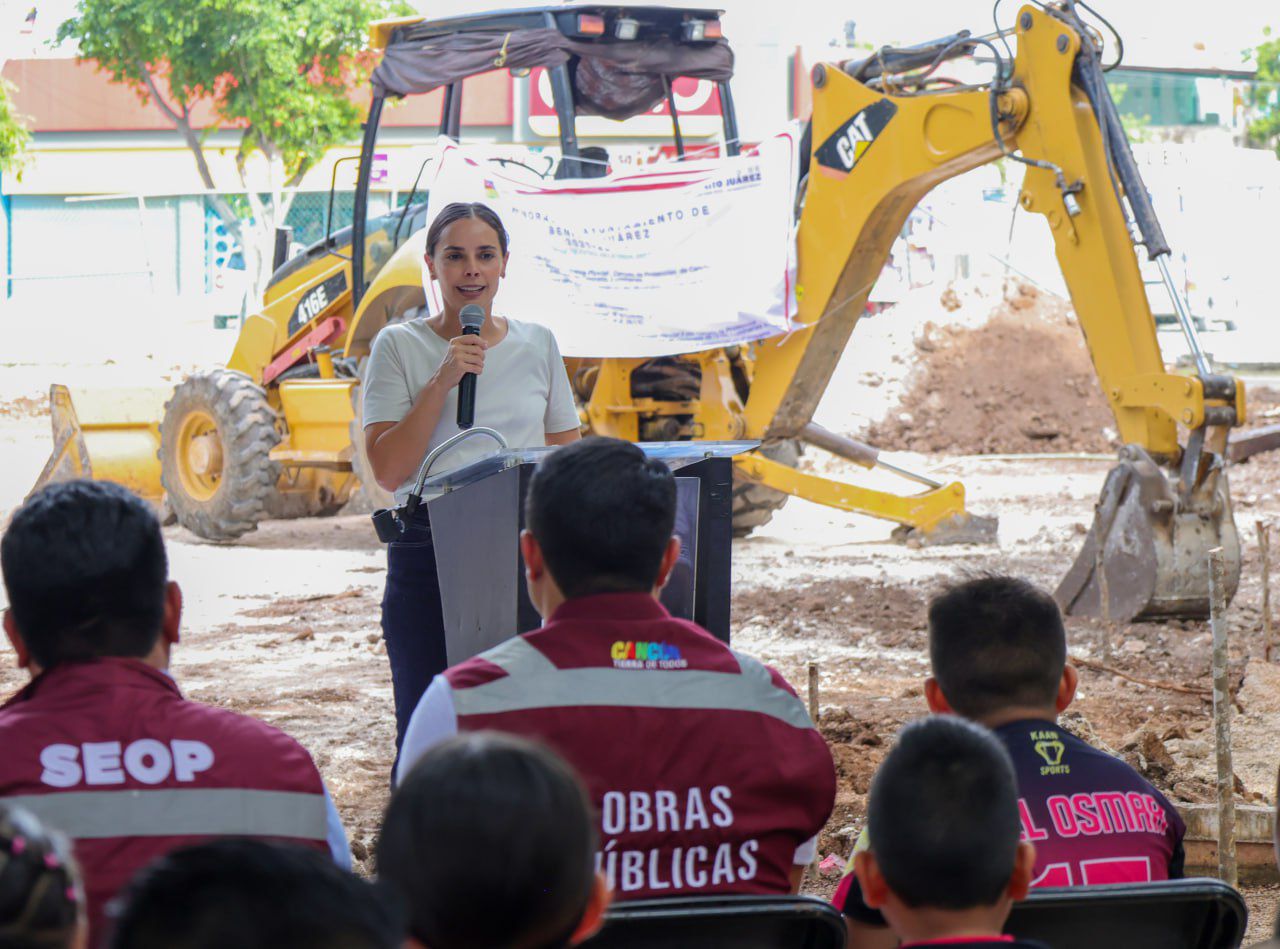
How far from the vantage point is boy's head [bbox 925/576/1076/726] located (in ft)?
9.15

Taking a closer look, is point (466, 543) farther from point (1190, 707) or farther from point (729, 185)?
point (729, 185)

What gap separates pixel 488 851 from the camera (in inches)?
59.8

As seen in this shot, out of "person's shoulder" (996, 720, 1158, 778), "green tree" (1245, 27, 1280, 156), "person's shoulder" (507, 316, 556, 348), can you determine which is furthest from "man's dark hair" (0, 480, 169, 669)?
"green tree" (1245, 27, 1280, 156)

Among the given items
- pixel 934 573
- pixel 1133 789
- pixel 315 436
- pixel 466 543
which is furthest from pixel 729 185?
pixel 1133 789

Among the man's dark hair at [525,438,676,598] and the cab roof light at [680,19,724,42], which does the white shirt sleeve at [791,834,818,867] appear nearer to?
the man's dark hair at [525,438,676,598]

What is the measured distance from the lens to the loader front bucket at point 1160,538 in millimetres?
7422

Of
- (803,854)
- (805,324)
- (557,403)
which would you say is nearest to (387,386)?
(557,403)

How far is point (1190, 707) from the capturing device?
6.29 meters

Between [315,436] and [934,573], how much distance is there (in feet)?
14.2

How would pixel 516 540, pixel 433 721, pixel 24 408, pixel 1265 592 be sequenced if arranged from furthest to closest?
pixel 24 408, pixel 1265 592, pixel 516 540, pixel 433 721

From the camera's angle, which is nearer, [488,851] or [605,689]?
[488,851]

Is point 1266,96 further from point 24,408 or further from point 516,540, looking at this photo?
point 516,540

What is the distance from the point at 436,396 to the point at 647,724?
4.88ft

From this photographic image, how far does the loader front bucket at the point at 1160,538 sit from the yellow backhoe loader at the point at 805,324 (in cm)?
1
